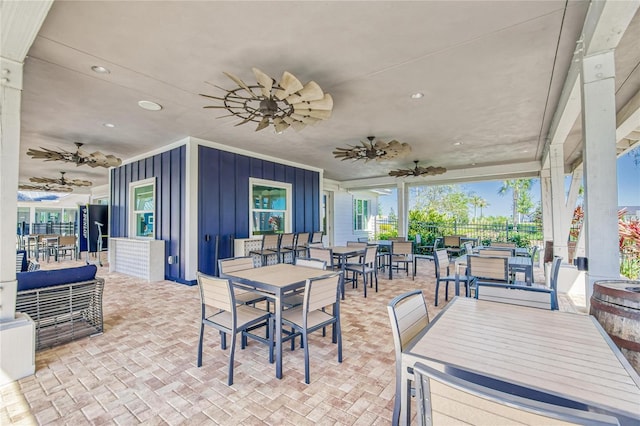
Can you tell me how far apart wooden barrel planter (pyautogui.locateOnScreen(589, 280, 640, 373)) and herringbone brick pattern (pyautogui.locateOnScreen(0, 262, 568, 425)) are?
1.38 m

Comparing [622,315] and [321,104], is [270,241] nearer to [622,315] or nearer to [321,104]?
[321,104]

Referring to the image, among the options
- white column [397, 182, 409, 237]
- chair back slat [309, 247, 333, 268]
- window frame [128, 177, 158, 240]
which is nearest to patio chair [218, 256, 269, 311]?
chair back slat [309, 247, 333, 268]

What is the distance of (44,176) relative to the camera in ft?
34.1

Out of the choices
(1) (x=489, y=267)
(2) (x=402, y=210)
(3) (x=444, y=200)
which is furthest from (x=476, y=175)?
(3) (x=444, y=200)

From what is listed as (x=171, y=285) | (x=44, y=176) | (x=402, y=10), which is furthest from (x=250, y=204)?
(x=44, y=176)

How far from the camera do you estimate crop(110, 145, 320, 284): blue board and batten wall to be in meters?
5.83

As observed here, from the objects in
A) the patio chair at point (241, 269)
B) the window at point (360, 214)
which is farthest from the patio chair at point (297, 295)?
the window at point (360, 214)

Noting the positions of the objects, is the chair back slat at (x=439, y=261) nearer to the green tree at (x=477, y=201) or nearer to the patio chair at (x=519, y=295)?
the patio chair at (x=519, y=295)

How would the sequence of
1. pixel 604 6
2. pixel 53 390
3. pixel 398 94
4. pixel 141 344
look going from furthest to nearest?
pixel 398 94 → pixel 141 344 → pixel 53 390 → pixel 604 6

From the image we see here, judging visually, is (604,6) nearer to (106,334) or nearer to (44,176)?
(106,334)

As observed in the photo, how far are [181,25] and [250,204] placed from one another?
15.3 ft

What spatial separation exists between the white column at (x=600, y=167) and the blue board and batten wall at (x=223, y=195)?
18.7 feet

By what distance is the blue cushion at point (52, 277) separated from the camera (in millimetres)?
2702

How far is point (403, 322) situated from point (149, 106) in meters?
4.36
